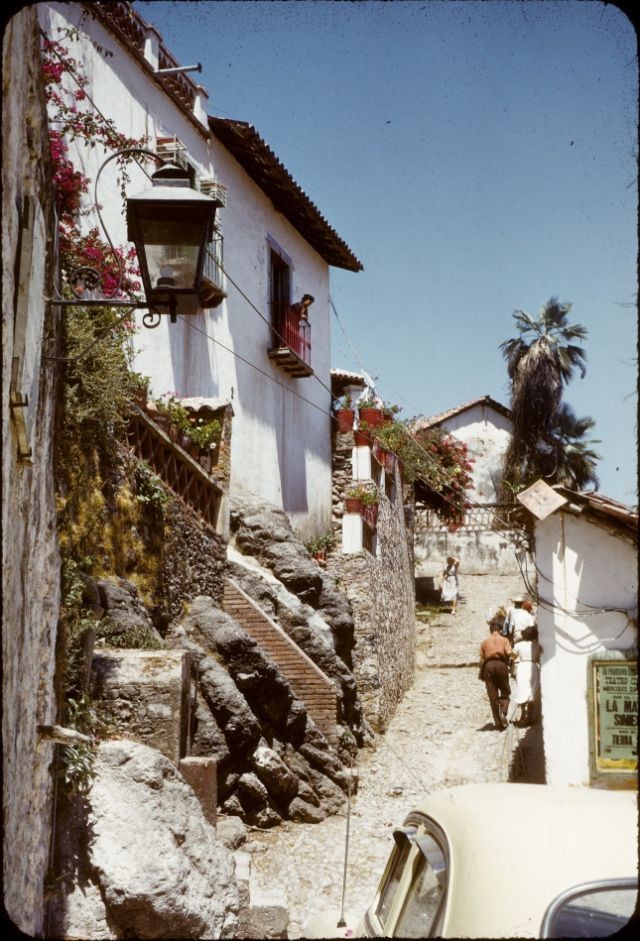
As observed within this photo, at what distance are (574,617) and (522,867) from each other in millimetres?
7324

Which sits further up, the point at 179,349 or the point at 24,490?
the point at 179,349

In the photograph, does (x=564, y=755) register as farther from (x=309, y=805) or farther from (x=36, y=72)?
(x=36, y=72)

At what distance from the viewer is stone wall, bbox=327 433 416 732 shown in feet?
55.5

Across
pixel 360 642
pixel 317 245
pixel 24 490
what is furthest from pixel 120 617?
pixel 317 245

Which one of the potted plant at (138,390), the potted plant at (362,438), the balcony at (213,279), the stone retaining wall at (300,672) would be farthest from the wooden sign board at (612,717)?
the potted plant at (362,438)

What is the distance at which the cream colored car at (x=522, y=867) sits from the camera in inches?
125

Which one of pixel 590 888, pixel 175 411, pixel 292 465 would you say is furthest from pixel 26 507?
pixel 292 465

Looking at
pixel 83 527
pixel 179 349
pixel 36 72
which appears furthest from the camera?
pixel 179 349

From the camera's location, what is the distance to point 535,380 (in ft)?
95.2

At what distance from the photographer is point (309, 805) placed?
11.5 m

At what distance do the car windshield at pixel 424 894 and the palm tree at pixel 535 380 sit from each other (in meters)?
24.7

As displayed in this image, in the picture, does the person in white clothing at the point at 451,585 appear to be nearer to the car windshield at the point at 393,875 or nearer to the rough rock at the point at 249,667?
the rough rock at the point at 249,667

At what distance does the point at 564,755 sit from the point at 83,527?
546cm

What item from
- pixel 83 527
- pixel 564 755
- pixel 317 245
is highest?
pixel 317 245
